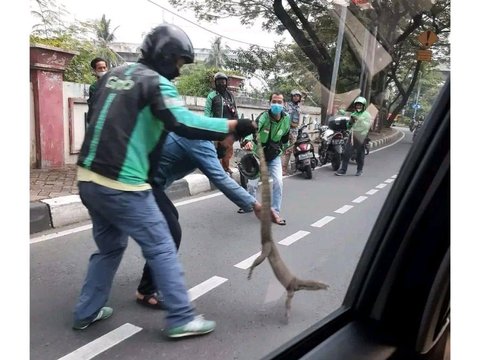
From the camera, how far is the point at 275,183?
1.35 metres

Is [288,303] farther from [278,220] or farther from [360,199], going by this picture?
[360,199]

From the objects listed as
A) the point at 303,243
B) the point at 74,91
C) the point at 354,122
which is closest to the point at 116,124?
the point at 74,91

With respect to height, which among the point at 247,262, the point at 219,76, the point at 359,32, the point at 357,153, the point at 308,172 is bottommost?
the point at 247,262

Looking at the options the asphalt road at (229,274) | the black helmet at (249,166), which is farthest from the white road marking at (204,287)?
the black helmet at (249,166)

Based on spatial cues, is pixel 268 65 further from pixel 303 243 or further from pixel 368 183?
pixel 303 243

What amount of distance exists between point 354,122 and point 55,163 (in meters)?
0.88

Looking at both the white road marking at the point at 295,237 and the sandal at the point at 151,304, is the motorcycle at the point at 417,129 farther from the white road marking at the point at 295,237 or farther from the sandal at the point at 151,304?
the sandal at the point at 151,304

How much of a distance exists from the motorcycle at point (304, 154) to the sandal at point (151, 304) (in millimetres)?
664

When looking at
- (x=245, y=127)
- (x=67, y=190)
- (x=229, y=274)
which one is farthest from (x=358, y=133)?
(x=67, y=190)

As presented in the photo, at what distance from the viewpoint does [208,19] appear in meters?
1.06

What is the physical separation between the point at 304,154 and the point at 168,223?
638 millimetres

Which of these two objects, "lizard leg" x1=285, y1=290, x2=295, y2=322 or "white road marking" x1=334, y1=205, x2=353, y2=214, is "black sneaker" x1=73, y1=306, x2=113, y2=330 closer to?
"lizard leg" x1=285, y1=290, x2=295, y2=322

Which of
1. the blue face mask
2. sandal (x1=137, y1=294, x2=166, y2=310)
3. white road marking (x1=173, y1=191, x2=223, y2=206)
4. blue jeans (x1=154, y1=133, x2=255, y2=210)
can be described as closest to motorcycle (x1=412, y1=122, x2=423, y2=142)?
the blue face mask

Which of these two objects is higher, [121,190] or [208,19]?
[208,19]
